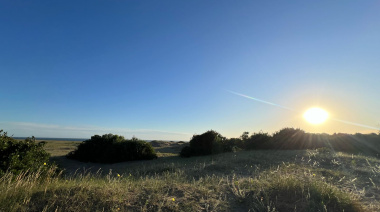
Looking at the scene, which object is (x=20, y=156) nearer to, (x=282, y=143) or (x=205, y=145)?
(x=205, y=145)

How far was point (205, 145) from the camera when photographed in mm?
19203

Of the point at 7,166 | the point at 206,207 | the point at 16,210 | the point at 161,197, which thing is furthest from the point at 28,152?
the point at 206,207

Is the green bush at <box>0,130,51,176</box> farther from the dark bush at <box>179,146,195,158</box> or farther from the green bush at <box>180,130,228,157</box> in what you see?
the green bush at <box>180,130,228,157</box>

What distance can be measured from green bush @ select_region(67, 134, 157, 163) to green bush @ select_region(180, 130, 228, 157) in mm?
3272

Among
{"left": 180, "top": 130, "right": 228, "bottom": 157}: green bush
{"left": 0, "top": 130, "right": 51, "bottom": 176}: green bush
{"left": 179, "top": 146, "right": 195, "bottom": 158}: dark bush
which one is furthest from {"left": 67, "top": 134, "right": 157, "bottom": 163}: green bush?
{"left": 0, "top": 130, "right": 51, "bottom": 176}: green bush

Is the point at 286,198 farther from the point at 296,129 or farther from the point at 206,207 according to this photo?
the point at 296,129

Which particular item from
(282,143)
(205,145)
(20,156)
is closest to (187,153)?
(205,145)

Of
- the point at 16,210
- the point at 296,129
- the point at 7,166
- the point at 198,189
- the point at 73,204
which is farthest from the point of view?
the point at 296,129

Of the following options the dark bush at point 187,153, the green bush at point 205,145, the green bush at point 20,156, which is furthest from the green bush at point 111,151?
the green bush at point 20,156

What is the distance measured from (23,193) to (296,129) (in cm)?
2085

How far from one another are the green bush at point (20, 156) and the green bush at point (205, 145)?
10924mm

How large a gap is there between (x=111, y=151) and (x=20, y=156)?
25.9ft

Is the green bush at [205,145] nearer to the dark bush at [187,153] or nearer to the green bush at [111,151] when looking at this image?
the dark bush at [187,153]

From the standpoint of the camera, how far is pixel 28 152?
318 inches
